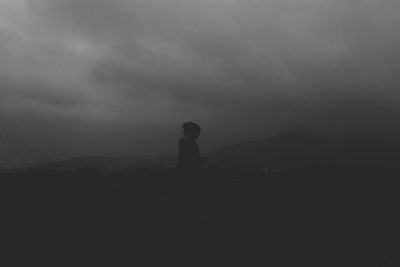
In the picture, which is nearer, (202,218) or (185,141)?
(202,218)

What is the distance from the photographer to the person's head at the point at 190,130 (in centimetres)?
1325

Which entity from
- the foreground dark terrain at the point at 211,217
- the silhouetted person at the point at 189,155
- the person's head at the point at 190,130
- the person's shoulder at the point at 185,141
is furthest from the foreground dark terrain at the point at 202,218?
the person's head at the point at 190,130

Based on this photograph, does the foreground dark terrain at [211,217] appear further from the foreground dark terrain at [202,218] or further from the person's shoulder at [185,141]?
the person's shoulder at [185,141]

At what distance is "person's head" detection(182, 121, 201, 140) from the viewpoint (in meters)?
13.2

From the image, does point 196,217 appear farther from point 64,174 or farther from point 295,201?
point 64,174

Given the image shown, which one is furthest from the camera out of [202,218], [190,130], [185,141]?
[190,130]

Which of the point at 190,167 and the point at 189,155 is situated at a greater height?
the point at 189,155

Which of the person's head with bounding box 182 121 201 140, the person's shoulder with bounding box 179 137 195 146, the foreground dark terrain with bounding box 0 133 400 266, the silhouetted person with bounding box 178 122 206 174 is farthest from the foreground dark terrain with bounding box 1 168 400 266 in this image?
the person's head with bounding box 182 121 201 140

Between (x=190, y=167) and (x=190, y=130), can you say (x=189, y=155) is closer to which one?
(x=190, y=167)

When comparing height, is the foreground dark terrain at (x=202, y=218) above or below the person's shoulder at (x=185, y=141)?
below

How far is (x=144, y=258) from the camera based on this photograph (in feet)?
29.0

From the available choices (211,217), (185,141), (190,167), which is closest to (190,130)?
(185,141)

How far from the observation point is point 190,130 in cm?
1328

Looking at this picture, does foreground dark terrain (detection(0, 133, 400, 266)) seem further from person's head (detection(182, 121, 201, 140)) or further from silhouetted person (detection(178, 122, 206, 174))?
person's head (detection(182, 121, 201, 140))
